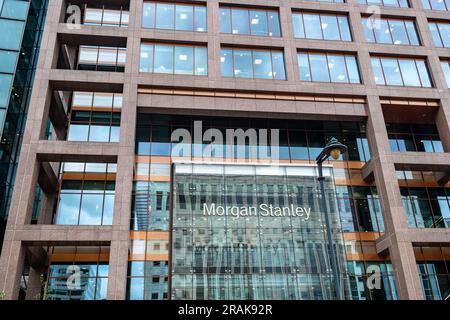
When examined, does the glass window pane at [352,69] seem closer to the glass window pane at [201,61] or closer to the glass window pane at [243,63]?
the glass window pane at [243,63]

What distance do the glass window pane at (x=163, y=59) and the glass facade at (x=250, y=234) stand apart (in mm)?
7002

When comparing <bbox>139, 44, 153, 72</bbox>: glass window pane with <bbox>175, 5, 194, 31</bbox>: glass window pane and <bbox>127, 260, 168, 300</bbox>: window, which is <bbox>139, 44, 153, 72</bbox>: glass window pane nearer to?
<bbox>175, 5, 194, 31</bbox>: glass window pane

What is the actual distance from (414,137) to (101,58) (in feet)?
83.7

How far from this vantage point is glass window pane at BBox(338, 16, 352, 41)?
108ft

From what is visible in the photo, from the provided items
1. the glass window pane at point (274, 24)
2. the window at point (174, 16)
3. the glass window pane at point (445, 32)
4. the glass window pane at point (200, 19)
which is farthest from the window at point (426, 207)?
the window at point (174, 16)

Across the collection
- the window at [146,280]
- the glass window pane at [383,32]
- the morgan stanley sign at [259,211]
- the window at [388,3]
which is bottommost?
the window at [146,280]

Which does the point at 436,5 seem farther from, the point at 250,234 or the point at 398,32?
the point at 250,234

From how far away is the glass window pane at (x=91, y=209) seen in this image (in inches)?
1104

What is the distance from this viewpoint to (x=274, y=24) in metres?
32.9

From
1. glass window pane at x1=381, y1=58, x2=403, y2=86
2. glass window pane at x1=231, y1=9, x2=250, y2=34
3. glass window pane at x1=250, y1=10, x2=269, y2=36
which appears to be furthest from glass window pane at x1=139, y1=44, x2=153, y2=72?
glass window pane at x1=381, y1=58, x2=403, y2=86

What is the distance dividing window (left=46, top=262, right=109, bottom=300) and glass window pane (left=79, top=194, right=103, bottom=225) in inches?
113

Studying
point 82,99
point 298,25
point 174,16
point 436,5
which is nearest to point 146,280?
point 82,99
